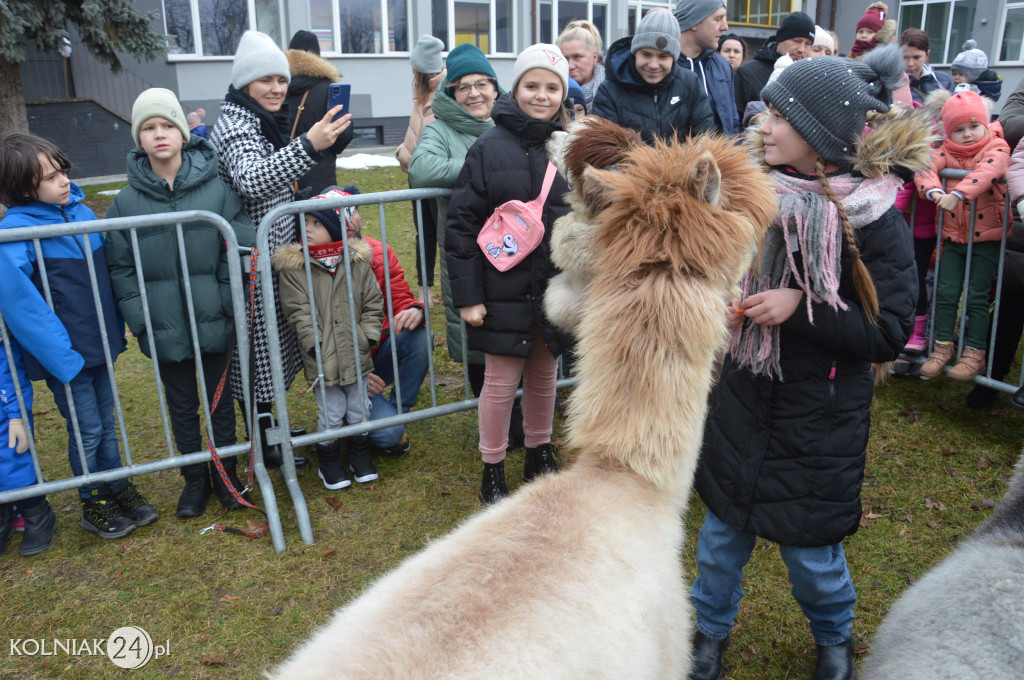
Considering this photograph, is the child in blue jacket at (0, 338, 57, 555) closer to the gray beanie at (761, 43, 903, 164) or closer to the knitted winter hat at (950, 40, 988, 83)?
the gray beanie at (761, 43, 903, 164)

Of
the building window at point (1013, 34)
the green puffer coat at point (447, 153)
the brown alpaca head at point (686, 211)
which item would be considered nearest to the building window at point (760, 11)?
the building window at point (1013, 34)

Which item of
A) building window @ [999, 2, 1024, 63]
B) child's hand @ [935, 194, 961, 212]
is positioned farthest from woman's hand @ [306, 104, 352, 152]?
building window @ [999, 2, 1024, 63]

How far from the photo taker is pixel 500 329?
393 centimetres

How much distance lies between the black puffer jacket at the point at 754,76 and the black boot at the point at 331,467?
4963 mm

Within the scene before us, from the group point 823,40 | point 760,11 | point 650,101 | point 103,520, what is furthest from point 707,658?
point 760,11

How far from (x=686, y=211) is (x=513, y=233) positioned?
2014mm

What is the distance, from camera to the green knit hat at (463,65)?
4.61 metres

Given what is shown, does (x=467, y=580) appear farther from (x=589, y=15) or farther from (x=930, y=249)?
(x=589, y=15)

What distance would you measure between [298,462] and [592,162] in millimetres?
3244

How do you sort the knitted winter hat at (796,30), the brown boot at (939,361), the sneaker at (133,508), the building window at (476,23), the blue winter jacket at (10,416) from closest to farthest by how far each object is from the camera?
the blue winter jacket at (10,416) → the sneaker at (133,508) → the brown boot at (939,361) → the knitted winter hat at (796,30) → the building window at (476,23)

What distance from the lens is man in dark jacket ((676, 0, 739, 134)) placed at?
20.2ft

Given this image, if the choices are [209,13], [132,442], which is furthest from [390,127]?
[132,442]

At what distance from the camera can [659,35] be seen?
4922mm

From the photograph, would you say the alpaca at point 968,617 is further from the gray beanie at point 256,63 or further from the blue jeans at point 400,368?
the gray beanie at point 256,63
